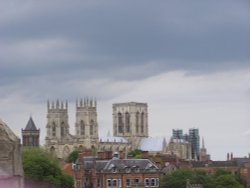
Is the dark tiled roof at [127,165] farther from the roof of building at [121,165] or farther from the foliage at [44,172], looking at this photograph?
the foliage at [44,172]

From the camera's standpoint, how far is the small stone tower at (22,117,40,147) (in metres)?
168

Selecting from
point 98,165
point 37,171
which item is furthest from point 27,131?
point 37,171

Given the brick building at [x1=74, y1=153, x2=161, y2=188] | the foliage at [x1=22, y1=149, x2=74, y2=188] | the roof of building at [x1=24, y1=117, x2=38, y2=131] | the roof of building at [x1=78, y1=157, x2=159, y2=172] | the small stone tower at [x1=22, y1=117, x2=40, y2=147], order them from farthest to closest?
the roof of building at [x1=24, y1=117, x2=38, y2=131] → the small stone tower at [x1=22, y1=117, x2=40, y2=147] → the roof of building at [x1=78, y1=157, x2=159, y2=172] → the brick building at [x1=74, y1=153, x2=161, y2=188] → the foliage at [x1=22, y1=149, x2=74, y2=188]

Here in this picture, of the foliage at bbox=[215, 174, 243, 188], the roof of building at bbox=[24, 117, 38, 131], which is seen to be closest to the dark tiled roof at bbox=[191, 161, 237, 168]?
the roof of building at bbox=[24, 117, 38, 131]

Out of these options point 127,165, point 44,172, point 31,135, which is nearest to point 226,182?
point 127,165

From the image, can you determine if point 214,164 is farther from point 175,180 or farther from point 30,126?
point 175,180

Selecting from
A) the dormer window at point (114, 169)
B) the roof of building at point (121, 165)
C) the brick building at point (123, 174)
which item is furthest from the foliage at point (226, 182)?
the dormer window at point (114, 169)

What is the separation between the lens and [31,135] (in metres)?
172

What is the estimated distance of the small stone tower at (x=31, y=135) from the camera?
168 m

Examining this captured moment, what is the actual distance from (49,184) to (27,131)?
108627mm

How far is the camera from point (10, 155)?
436 inches

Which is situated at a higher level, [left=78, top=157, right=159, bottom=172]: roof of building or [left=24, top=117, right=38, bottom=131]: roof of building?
[left=24, top=117, right=38, bottom=131]: roof of building

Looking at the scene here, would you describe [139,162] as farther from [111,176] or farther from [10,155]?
[10,155]

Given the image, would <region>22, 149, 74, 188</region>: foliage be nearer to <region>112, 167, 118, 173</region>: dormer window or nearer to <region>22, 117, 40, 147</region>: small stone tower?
<region>112, 167, 118, 173</region>: dormer window
